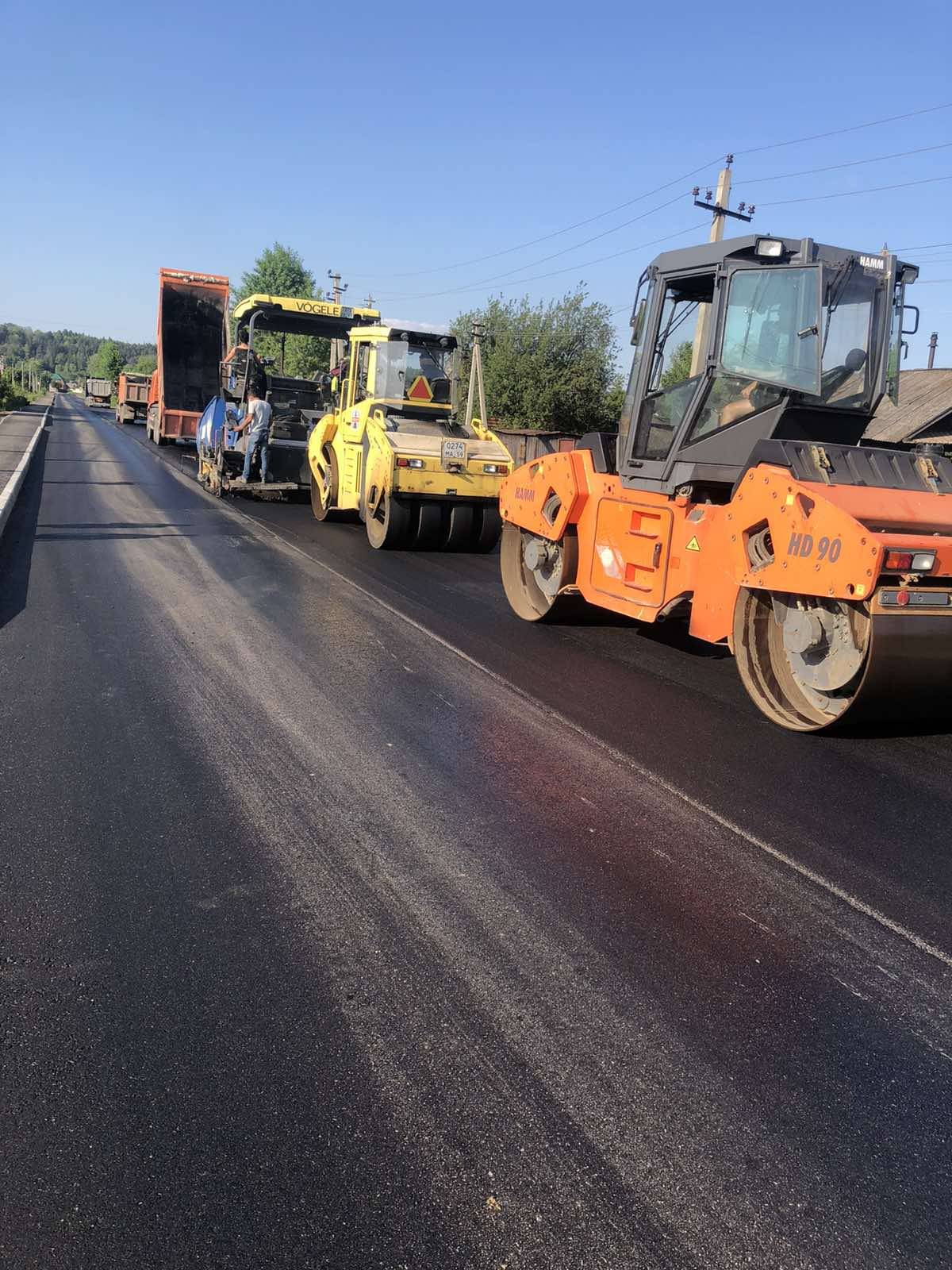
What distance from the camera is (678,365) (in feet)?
23.3

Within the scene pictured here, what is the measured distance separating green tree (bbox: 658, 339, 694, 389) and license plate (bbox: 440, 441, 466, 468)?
15.5 feet

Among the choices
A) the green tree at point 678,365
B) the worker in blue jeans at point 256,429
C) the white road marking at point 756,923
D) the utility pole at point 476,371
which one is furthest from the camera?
the worker in blue jeans at point 256,429

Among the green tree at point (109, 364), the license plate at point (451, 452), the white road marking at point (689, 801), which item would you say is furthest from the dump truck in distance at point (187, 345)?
the green tree at point (109, 364)

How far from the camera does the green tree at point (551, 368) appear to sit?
121 ft

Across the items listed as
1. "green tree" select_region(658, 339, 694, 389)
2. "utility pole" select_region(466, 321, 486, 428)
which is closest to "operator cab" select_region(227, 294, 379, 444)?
"utility pole" select_region(466, 321, 486, 428)

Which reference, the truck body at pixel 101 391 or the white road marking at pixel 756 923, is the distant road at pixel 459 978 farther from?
the truck body at pixel 101 391

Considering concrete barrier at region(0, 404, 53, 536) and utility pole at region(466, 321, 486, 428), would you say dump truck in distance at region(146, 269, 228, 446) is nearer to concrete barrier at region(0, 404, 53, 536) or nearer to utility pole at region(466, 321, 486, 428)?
concrete barrier at region(0, 404, 53, 536)

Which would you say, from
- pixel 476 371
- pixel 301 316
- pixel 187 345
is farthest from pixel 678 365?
pixel 187 345

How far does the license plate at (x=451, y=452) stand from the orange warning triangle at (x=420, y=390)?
4.24 ft

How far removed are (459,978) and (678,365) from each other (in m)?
5.29

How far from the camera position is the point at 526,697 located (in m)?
6.23

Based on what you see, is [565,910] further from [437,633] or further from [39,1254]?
[437,633]

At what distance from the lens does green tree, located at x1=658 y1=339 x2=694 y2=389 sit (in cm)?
694

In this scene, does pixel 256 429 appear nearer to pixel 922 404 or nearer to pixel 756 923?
pixel 756 923
